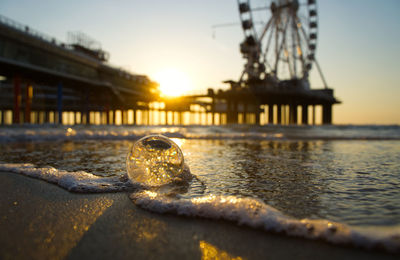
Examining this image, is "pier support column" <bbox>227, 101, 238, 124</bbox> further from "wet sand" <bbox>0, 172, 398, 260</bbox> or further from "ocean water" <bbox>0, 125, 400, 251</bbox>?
"wet sand" <bbox>0, 172, 398, 260</bbox>

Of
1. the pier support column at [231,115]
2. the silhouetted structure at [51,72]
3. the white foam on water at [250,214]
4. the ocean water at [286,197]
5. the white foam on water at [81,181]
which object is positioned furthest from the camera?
the pier support column at [231,115]

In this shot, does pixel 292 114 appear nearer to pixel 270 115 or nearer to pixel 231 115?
pixel 270 115

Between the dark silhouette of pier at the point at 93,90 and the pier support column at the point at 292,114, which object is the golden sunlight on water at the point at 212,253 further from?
the pier support column at the point at 292,114

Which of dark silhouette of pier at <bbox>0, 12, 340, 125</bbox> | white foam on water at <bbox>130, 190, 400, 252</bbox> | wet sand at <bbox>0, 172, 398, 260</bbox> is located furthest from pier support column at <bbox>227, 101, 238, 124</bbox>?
wet sand at <bbox>0, 172, 398, 260</bbox>

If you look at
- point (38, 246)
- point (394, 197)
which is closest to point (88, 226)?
point (38, 246)

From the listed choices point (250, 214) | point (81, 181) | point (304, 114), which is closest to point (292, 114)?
point (304, 114)

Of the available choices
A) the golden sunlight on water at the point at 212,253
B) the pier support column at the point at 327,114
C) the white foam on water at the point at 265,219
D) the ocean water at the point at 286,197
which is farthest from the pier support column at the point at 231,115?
the golden sunlight on water at the point at 212,253

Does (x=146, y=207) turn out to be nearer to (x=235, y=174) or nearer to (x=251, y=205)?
Answer: (x=251, y=205)
